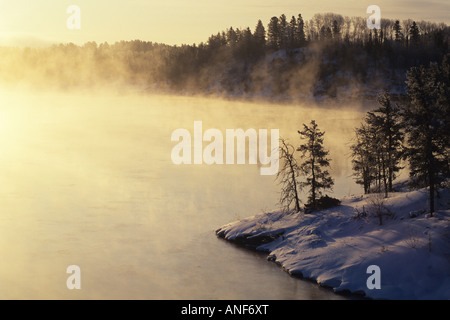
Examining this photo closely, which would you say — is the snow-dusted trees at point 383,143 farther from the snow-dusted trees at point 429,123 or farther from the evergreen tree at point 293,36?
the evergreen tree at point 293,36

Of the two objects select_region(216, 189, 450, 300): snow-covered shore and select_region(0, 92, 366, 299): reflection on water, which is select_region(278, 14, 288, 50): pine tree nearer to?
select_region(0, 92, 366, 299): reflection on water

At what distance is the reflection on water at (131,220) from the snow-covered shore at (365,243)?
186 cm

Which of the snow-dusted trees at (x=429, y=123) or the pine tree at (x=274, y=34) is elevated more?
the pine tree at (x=274, y=34)

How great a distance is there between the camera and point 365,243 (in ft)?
143

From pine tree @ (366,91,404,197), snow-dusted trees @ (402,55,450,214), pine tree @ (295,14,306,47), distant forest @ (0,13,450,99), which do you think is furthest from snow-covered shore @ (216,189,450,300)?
pine tree @ (295,14,306,47)

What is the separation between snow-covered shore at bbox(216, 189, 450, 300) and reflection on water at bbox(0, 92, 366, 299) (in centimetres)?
186

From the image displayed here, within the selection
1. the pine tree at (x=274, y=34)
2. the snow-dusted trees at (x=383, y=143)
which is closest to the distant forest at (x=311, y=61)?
the pine tree at (x=274, y=34)

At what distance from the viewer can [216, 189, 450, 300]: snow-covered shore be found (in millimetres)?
38312

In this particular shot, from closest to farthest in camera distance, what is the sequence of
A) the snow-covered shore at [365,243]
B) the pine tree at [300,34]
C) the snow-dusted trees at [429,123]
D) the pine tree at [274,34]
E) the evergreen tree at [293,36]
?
the snow-covered shore at [365,243] < the snow-dusted trees at [429,123] < the pine tree at [300,34] < the evergreen tree at [293,36] < the pine tree at [274,34]

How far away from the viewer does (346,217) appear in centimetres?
4878

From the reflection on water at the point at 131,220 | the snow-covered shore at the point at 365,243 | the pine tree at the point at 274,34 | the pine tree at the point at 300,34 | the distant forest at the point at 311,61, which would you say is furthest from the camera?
the pine tree at the point at 274,34

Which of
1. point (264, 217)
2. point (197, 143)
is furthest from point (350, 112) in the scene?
point (264, 217)

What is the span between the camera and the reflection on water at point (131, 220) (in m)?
41.7

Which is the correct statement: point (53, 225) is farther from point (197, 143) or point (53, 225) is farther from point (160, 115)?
point (160, 115)
